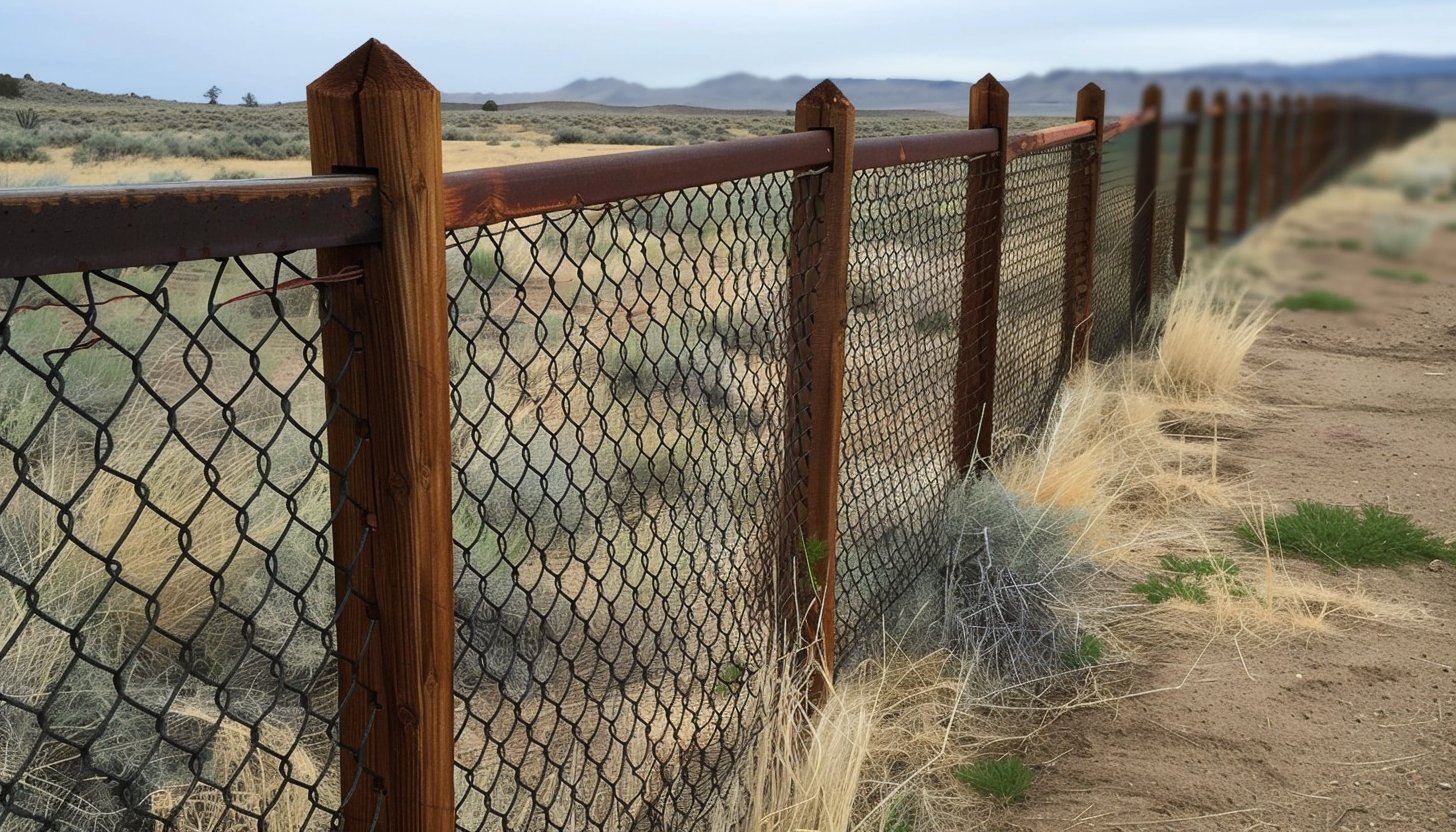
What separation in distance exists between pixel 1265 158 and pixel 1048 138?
5838 millimetres

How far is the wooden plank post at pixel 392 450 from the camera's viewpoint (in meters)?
1.65

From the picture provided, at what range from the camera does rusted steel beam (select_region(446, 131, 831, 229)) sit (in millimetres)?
1930

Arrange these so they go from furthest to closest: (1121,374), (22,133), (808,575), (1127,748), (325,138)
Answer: (22,133) → (1121,374) → (1127,748) → (808,575) → (325,138)

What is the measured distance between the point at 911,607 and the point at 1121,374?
4.13 metres

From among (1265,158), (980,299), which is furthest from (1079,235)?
(1265,158)

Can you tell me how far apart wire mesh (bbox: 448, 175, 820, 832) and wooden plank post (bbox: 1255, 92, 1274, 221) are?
129 cm

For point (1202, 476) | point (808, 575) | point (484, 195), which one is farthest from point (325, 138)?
point (1202, 476)

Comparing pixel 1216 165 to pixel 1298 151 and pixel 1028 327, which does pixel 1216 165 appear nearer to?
pixel 1298 151

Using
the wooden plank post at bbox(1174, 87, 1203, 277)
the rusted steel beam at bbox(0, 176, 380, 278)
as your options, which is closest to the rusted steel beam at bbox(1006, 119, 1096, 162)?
the rusted steel beam at bbox(0, 176, 380, 278)

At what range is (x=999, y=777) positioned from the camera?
11.6 ft

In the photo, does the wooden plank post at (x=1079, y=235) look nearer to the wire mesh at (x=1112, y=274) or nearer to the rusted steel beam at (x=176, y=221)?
the wire mesh at (x=1112, y=274)

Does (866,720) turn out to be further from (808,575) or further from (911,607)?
(911,607)

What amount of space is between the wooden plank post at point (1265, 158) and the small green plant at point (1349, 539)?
5244mm

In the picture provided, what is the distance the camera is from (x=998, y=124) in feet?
16.6
